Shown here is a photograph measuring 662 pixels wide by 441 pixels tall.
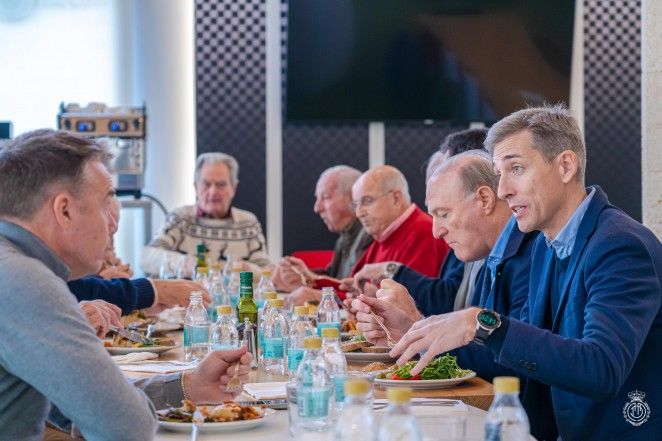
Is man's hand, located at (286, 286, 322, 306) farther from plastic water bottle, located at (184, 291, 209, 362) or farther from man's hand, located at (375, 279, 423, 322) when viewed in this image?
man's hand, located at (375, 279, 423, 322)

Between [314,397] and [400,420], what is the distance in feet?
1.90

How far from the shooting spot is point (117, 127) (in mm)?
7141

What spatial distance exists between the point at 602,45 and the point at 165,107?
341 cm

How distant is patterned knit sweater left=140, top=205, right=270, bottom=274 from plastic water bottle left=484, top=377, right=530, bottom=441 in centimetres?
533

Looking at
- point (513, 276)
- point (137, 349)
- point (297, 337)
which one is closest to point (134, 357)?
point (137, 349)

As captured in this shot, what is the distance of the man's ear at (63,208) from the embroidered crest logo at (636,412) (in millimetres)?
1391

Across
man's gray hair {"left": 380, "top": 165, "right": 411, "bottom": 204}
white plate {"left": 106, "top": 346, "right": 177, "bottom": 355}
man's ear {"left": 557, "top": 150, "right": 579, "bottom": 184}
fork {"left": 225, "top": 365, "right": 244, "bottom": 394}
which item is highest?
man's ear {"left": 557, "top": 150, "right": 579, "bottom": 184}

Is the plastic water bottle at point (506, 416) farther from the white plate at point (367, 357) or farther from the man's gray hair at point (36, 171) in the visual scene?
the white plate at point (367, 357)

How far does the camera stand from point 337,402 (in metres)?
2.43

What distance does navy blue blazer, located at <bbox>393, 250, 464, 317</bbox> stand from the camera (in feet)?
14.7

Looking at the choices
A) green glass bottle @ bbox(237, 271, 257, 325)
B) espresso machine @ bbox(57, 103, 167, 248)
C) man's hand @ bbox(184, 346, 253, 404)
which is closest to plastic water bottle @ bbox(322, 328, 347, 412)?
man's hand @ bbox(184, 346, 253, 404)

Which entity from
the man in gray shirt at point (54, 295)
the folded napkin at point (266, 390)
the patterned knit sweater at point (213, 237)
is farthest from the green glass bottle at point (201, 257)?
the man in gray shirt at point (54, 295)

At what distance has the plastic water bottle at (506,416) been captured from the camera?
5.49ft

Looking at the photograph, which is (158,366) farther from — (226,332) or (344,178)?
(344,178)
